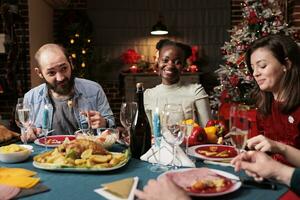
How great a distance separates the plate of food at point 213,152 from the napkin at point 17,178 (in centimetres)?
63

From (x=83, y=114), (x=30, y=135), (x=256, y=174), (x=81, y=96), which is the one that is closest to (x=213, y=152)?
(x=256, y=174)

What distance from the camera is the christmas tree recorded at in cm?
425

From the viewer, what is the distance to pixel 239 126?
45.6 inches

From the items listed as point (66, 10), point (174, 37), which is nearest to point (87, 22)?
→ point (66, 10)

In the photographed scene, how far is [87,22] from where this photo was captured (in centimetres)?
612

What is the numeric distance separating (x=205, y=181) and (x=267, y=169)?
0.20 meters

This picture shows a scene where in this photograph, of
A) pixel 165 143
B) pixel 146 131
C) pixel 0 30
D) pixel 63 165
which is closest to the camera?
pixel 63 165

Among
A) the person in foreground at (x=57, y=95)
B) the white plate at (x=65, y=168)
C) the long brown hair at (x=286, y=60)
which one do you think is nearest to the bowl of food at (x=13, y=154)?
the white plate at (x=65, y=168)

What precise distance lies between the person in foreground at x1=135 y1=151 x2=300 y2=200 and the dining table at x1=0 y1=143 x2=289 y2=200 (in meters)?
0.04

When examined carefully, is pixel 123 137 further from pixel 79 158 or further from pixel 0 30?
pixel 0 30

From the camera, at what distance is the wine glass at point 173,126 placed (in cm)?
130

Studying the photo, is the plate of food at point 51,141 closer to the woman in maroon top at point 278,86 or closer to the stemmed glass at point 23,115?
the stemmed glass at point 23,115

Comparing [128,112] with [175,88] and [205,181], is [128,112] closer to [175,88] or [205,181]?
[205,181]

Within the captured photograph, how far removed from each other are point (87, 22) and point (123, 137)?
474 cm
